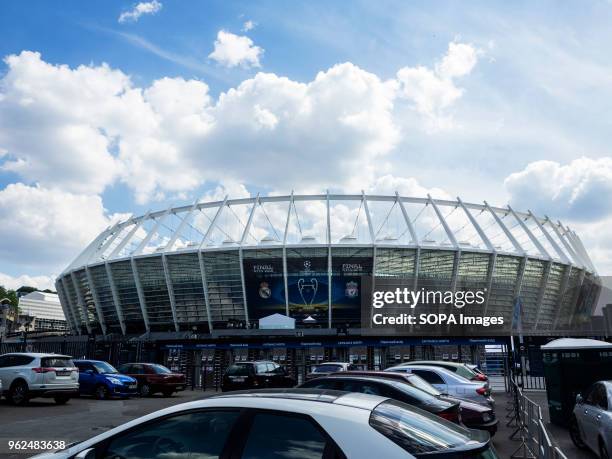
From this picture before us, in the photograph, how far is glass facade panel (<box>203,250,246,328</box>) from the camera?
1918 inches

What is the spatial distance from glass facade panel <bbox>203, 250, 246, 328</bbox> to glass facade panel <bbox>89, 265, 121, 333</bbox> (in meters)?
11.6

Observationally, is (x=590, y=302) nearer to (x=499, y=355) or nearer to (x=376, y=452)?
(x=499, y=355)

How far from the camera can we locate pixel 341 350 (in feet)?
100

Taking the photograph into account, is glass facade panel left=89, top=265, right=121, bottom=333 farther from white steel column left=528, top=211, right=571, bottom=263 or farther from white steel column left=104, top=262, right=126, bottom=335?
white steel column left=528, top=211, right=571, bottom=263

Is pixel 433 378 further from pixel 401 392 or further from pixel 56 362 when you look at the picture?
pixel 56 362

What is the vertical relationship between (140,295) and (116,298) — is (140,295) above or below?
above

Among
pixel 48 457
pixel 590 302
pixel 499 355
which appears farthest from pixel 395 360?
pixel 590 302

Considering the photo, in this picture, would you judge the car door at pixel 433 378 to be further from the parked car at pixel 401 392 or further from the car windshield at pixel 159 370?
the car windshield at pixel 159 370

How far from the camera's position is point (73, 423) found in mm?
11141

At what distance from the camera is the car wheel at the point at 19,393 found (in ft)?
47.8

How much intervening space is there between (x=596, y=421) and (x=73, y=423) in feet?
32.9

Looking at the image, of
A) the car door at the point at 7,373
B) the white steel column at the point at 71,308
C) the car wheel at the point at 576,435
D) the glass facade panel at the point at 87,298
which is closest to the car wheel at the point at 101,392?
the car door at the point at 7,373

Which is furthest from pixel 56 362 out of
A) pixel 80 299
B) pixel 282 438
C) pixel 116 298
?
pixel 80 299

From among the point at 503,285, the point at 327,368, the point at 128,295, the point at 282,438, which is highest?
the point at 503,285
